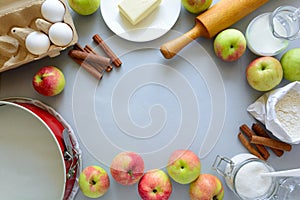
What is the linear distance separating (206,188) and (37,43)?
1.46 feet

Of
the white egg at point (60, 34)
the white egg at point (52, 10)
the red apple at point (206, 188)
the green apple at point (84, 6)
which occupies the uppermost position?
the white egg at point (52, 10)

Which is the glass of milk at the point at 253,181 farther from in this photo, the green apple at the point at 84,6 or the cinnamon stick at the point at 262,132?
the green apple at the point at 84,6

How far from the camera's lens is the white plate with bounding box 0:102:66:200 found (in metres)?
0.86

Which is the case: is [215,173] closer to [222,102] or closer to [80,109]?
[222,102]

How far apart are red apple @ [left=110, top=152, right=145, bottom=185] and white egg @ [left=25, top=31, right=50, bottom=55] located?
0.27 m

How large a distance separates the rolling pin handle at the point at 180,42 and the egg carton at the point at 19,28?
0.19 meters

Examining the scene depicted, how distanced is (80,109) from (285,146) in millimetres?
446

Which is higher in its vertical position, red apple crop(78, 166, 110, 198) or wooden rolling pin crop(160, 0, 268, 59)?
wooden rolling pin crop(160, 0, 268, 59)

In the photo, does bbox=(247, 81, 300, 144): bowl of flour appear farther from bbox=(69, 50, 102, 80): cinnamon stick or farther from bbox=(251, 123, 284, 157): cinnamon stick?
bbox=(69, 50, 102, 80): cinnamon stick

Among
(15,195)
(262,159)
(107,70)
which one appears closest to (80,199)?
(15,195)

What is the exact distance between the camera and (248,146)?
93 centimetres

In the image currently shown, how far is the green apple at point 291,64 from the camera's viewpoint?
0.89 metres

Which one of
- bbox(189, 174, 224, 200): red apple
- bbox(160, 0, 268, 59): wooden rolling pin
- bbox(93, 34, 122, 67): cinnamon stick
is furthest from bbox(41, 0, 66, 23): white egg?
bbox(189, 174, 224, 200): red apple

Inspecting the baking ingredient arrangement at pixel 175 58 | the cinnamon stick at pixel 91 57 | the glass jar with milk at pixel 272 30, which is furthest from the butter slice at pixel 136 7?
the glass jar with milk at pixel 272 30
